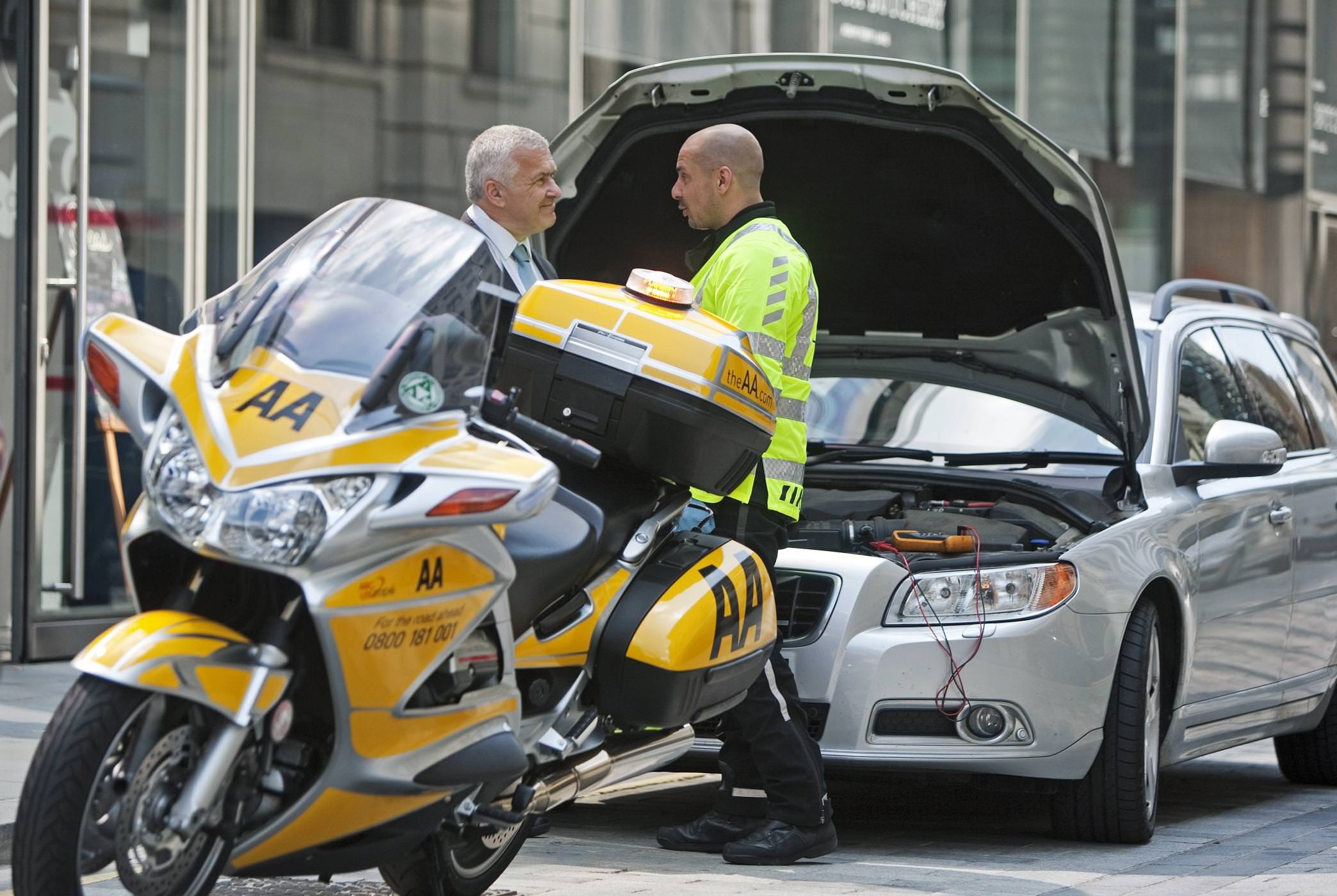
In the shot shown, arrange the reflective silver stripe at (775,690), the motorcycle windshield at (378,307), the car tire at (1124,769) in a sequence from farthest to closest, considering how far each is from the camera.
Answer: the car tire at (1124,769) < the reflective silver stripe at (775,690) < the motorcycle windshield at (378,307)

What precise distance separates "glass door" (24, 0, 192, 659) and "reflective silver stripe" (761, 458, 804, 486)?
535 cm

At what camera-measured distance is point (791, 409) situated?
5.88 m

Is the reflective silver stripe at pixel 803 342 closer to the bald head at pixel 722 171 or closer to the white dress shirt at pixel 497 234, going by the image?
the bald head at pixel 722 171

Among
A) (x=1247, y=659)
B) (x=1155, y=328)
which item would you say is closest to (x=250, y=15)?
(x=1155, y=328)

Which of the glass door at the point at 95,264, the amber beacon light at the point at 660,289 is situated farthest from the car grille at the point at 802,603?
the glass door at the point at 95,264

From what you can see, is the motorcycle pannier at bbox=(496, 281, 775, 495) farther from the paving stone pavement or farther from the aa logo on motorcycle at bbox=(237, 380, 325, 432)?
the paving stone pavement

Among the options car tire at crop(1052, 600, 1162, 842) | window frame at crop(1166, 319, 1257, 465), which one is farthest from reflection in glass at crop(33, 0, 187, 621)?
car tire at crop(1052, 600, 1162, 842)

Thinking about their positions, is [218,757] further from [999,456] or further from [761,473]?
[999,456]

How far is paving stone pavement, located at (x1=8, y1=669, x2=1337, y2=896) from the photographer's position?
18.3 ft

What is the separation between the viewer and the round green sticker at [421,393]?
3820mm

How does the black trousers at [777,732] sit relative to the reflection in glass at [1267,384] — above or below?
below

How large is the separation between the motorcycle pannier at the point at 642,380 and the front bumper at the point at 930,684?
1.22 metres

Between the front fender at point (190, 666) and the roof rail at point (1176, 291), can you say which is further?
the roof rail at point (1176, 291)

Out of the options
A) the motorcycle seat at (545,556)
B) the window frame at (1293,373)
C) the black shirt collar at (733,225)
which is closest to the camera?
the motorcycle seat at (545,556)
